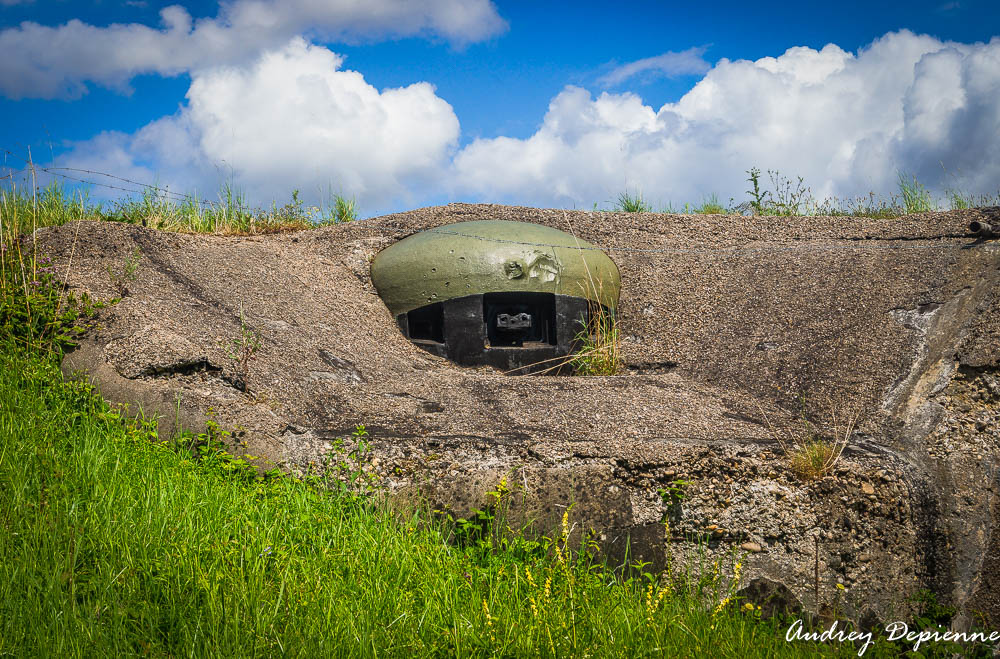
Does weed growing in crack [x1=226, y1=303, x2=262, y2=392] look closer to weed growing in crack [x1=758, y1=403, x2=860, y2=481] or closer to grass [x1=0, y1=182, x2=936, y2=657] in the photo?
grass [x1=0, y1=182, x2=936, y2=657]

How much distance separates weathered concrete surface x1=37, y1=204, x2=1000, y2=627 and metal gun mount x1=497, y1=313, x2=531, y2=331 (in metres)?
0.67

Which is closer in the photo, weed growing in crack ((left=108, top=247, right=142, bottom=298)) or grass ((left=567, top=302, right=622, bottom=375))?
weed growing in crack ((left=108, top=247, right=142, bottom=298))

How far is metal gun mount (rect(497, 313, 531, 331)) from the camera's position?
554cm

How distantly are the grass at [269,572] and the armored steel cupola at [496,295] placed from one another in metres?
2.26

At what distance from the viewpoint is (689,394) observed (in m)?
4.31

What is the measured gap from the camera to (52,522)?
242 centimetres

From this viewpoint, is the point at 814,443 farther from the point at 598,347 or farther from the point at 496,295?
the point at 496,295

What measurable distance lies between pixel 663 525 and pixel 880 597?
3.52 ft

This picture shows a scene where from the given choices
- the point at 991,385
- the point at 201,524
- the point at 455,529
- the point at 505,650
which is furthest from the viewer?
the point at 991,385

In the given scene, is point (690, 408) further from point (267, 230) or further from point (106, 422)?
point (267, 230)

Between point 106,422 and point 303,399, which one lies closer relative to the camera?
point 106,422

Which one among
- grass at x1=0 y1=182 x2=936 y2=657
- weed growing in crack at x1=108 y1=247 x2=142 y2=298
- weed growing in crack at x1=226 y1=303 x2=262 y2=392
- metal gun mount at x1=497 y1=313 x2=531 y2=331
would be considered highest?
weed growing in crack at x1=108 y1=247 x2=142 y2=298

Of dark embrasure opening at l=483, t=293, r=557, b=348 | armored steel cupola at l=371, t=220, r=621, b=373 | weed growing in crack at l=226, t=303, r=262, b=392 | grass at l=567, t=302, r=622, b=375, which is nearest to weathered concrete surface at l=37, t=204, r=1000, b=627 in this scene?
weed growing in crack at l=226, t=303, r=262, b=392

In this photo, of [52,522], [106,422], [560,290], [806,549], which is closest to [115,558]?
[52,522]
